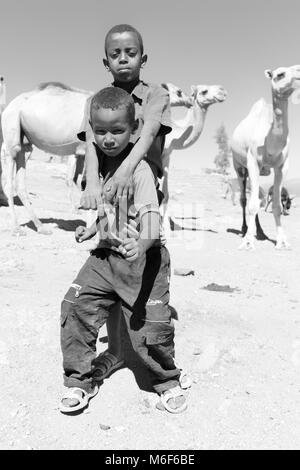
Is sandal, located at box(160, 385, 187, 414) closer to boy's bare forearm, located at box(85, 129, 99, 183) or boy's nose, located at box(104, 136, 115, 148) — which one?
boy's bare forearm, located at box(85, 129, 99, 183)

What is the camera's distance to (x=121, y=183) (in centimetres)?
231

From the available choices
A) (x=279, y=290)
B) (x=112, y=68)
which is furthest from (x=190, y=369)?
(x=279, y=290)

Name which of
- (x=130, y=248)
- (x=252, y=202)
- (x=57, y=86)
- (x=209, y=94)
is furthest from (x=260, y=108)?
(x=130, y=248)

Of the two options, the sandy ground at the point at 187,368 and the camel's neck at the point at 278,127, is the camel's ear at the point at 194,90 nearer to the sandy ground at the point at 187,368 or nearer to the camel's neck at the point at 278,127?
the camel's neck at the point at 278,127

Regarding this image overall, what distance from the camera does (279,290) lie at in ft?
16.0

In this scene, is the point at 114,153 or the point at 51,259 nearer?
the point at 114,153

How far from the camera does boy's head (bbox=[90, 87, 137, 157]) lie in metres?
2.27

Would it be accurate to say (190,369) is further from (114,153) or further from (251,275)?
(251,275)

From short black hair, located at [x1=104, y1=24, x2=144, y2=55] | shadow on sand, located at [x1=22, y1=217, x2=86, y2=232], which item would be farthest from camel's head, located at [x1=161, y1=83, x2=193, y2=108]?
short black hair, located at [x1=104, y1=24, x2=144, y2=55]

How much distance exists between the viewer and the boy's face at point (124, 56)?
2520 mm

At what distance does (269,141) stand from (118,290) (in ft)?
18.7

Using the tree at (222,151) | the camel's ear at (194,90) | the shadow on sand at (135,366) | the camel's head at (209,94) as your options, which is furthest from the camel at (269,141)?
the tree at (222,151)

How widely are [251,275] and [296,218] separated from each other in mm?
7841
